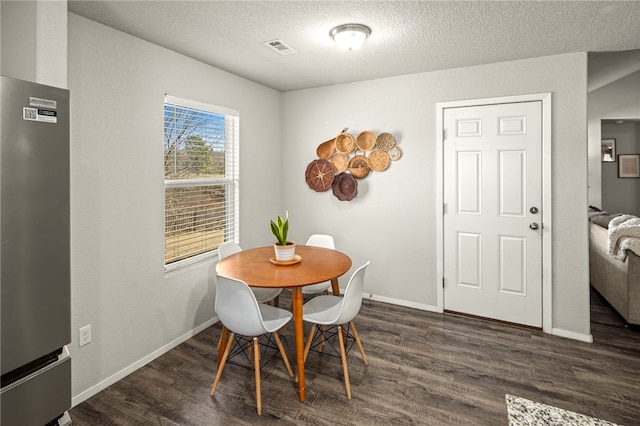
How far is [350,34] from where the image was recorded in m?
2.34

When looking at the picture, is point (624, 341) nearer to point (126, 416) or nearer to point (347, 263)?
point (347, 263)

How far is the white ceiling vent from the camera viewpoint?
260 centimetres

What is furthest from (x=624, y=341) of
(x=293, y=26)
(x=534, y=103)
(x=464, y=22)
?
(x=293, y=26)

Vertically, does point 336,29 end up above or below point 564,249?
above

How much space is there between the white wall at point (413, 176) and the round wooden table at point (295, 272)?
1.07 metres

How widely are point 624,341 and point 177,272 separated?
3819 millimetres

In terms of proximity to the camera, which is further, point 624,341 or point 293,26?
point 624,341

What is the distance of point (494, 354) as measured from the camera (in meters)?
A: 2.70

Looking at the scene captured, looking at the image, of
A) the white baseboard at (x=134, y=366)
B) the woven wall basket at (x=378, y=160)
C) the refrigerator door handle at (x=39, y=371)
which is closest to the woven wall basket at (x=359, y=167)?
the woven wall basket at (x=378, y=160)

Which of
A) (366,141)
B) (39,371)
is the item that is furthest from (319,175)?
(39,371)

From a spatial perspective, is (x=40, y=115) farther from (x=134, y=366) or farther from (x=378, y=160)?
(x=378, y=160)

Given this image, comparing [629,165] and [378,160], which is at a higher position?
[629,165]

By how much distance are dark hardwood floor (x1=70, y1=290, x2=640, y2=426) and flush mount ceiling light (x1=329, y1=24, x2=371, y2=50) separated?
2316 mm

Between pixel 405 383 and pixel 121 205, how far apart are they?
91.4 inches
